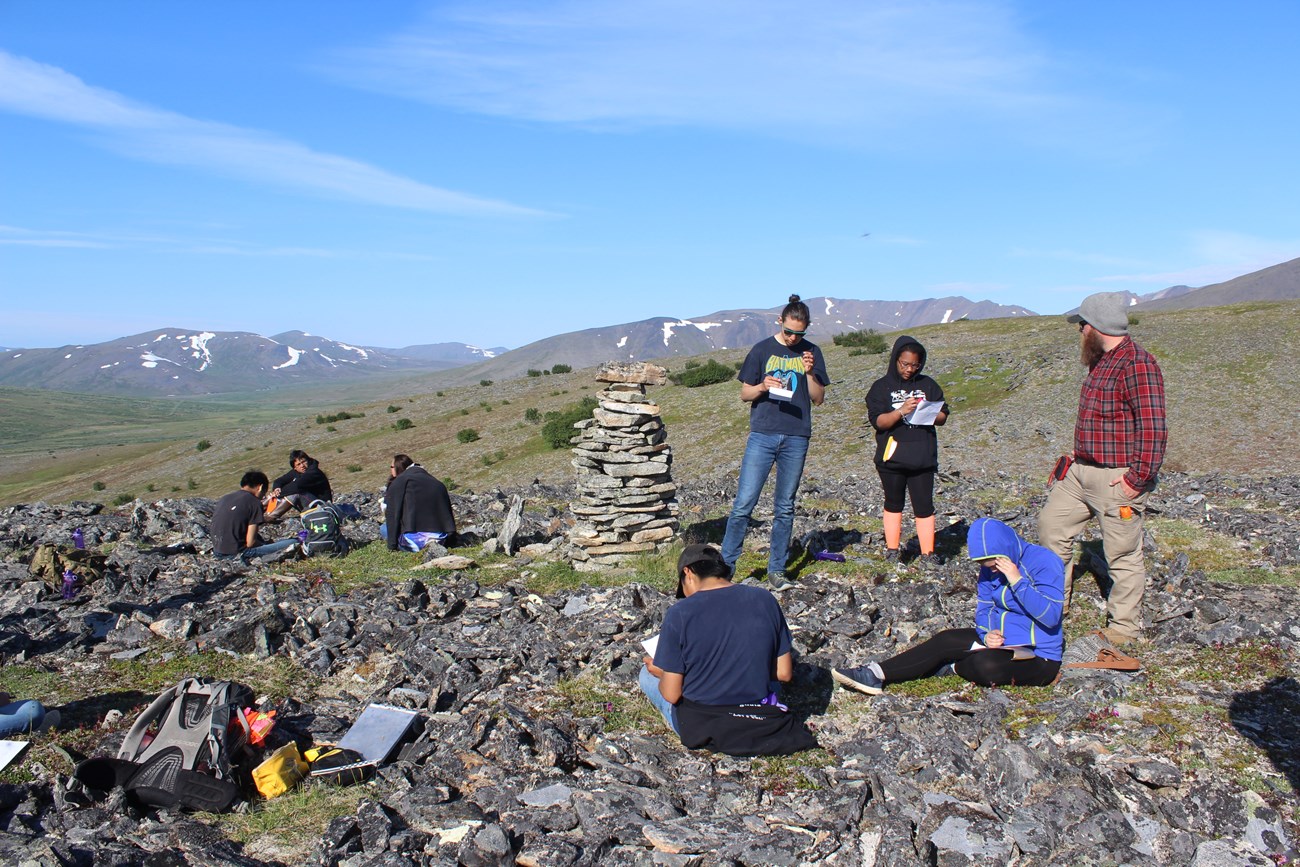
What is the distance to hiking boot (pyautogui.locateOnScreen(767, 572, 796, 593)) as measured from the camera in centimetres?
959

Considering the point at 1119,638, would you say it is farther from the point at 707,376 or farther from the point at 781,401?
the point at 707,376

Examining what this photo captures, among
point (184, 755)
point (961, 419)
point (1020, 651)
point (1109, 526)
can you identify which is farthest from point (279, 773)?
point (961, 419)

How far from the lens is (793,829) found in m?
5.05

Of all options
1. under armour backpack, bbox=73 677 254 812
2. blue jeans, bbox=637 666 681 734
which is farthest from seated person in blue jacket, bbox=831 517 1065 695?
under armour backpack, bbox=73 677 254 812

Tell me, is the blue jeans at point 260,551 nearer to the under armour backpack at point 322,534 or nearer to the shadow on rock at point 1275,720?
the under armour backpack at point 322,534

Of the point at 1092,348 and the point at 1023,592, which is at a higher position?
the point at 1092,348

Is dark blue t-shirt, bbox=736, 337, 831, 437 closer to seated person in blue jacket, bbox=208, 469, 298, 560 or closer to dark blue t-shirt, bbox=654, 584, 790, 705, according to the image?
dark blue t-shirt, bbox=654, 584, 790, 705

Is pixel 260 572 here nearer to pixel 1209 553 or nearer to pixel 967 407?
pixel 1209 553

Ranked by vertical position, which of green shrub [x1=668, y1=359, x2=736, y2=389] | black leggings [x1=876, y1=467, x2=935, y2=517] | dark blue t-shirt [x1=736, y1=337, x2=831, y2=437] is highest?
dark blue t-shirt [x1=736, y1=337, x2=831, y2=437]

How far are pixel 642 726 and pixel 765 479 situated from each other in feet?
11.1

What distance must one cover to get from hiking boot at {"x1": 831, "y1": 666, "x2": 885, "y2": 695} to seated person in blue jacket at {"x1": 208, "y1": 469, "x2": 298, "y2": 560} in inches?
378

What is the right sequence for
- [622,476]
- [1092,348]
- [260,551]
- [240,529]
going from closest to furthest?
[1092,348] < [622,476] < [260,551] < [240,529]

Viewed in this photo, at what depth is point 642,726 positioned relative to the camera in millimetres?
6711

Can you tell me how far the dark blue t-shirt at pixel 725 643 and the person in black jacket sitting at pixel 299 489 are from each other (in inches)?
473
